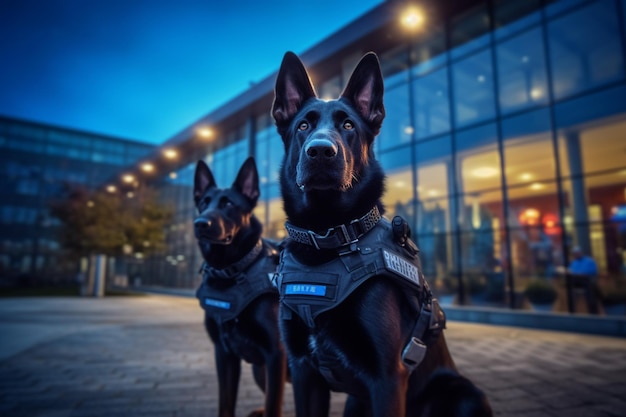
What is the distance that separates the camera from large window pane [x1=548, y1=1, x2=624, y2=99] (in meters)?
9.48

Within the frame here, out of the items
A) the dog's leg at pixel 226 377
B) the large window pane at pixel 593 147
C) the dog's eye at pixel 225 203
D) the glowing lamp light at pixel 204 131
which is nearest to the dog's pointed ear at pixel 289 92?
the dog's eye at pixel 225 203

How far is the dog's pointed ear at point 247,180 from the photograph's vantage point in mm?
3219

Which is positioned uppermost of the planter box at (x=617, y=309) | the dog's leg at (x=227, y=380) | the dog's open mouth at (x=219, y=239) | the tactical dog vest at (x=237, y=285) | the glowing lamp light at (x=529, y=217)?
the glowing lamp light at (x=529, y=217)

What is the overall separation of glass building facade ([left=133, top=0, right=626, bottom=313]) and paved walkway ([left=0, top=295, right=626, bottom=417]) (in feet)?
11.8

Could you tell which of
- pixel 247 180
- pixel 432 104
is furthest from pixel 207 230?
pixel 432 104

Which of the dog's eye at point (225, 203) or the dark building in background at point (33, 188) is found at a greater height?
the dark building in background at point (33, 188)

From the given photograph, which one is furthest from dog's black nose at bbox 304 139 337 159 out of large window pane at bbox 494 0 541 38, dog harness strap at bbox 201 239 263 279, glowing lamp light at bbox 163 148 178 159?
glowing lamp light at bbox 163 148 178 159

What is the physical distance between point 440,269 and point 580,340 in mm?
5675

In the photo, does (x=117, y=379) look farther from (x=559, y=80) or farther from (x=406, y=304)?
(x=559, y=80)

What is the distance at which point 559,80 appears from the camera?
33.9ft

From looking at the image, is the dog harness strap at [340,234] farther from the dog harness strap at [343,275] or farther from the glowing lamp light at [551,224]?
the glowing lamp light at [551,224]

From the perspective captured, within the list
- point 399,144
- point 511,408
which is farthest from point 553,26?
point 511,408

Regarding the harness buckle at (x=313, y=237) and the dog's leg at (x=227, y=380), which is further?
the dog's leg at (x=227, y=380)

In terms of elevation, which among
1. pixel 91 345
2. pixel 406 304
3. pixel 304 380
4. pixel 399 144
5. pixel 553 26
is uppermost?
pixel 553 26
